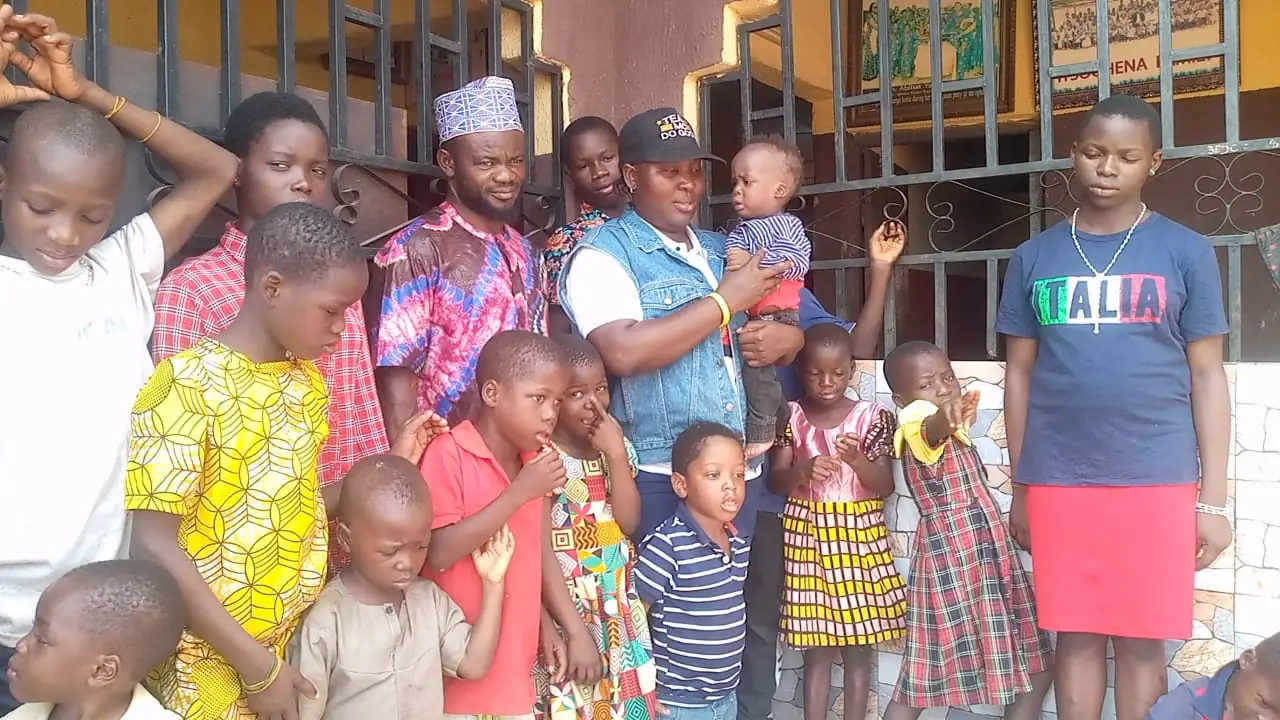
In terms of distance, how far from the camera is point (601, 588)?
8.70ft

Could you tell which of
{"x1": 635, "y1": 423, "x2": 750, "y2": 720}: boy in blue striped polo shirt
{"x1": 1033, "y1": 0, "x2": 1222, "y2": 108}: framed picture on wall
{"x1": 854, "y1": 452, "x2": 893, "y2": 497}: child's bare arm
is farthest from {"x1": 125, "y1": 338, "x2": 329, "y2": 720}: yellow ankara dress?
{"x1": 1033, "y1": 0, "x2": 1222, "y2": 108}: framed picture on wall

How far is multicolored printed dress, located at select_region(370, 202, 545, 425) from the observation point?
2502 mm

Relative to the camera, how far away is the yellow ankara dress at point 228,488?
180 cm

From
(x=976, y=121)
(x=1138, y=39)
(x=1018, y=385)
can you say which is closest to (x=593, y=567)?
(x=1018, y=385)

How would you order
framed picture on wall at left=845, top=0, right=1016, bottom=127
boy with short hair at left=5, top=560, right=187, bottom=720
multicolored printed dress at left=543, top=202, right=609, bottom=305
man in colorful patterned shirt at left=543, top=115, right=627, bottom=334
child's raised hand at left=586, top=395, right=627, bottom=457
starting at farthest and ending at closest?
framed picture on wall at left=845, top=0, right=1016, bottom=127 < man in colorful patterned shirt at left=543, top=115, right=627, bottom=334 < multicolored printed dress at left=543, top=202, right=609, bottom=305 < child's raised hand at left=586, top=395, right=627, bottom=457 < boy with short hair at left=5, top=560, right=187, bottom=720

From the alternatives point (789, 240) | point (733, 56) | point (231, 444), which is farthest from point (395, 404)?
point (733, 56)

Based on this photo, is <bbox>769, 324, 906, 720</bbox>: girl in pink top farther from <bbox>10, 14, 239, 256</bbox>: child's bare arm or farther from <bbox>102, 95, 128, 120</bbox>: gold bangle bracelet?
<bbox>102, 95, 128, 120</bbox>: gold bangle bracelet

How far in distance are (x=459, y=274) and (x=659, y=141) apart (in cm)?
72

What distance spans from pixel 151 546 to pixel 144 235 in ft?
2.42

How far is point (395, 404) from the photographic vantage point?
8.33ft

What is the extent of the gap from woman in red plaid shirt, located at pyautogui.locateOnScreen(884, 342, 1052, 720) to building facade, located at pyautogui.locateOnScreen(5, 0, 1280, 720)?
0.28 metres

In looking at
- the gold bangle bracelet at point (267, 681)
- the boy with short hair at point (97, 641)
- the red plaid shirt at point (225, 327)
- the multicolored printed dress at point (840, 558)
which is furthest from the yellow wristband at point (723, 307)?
the boy with short hair at point (97, 641)

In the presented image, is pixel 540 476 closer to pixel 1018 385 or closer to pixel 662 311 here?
pixel 662 311

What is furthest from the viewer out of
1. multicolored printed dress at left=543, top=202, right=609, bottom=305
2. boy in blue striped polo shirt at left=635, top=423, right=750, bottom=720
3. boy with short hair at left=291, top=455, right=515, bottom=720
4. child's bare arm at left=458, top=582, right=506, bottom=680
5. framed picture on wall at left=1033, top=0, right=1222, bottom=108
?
framed picture on wall at left=1033, top=0, right=1222, bottom=108
